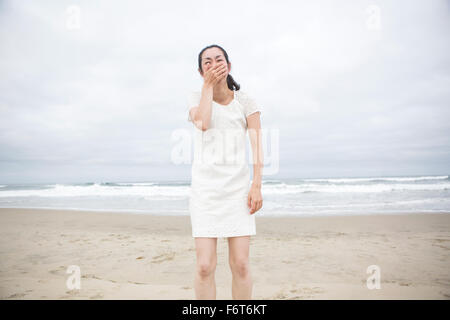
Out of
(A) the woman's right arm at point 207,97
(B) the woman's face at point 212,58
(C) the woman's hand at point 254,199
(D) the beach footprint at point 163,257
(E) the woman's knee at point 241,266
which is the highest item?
(B) the woman's face at point 212,58

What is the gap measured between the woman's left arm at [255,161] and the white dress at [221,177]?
0.18 ft

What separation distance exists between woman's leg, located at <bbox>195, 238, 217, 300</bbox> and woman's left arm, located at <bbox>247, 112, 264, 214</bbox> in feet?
1.38

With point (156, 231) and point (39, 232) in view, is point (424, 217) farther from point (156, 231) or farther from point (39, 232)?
point (39, 232)

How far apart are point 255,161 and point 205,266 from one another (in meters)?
0.91

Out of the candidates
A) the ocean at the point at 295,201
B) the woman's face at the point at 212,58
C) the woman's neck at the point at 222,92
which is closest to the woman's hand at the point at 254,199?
the woman's neck at the point at 222,92

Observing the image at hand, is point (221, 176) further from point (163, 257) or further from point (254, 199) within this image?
point (163, 257)

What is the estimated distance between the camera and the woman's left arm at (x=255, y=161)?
2273mm

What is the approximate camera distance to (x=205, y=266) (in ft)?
7.04

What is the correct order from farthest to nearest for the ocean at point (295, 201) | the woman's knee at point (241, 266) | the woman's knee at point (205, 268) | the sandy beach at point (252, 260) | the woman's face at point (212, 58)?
the ocean at point (295, 201)
the sandy beach at point (252, 260)
the woman's face at point (212, 58)
the woman's knee at point (241, 266)
the woman's knee at point (205, 268)

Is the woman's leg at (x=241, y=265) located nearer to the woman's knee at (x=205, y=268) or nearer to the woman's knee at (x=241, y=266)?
the woman's knee at (x=241, y=266)

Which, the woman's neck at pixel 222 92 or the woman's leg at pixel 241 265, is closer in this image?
the woman's leg at pixel 241 265

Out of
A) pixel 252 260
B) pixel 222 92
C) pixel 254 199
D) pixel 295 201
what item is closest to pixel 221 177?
pixel 254 199

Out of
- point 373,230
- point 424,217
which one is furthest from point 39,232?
point 424,217
